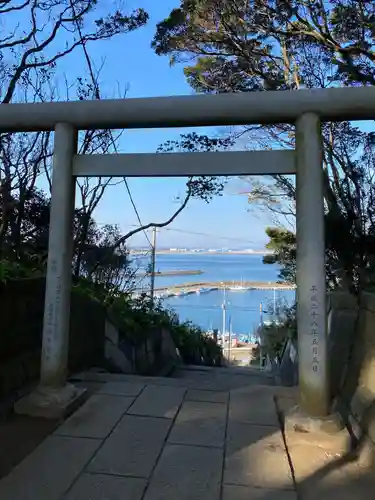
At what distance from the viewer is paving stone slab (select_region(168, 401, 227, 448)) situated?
8.79 feet

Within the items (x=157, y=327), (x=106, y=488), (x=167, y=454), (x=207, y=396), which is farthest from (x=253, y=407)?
(x=157, y=327)

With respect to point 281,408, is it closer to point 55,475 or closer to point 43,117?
point 55,475

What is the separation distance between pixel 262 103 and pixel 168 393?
265 centimetres

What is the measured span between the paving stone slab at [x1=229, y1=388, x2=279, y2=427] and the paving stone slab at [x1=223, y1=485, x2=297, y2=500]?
887 millimetres

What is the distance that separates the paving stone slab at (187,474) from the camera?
205 centimetres

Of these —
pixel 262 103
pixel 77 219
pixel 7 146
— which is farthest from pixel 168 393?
pixel 77 219

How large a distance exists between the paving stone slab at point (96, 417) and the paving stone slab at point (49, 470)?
0.11 meters

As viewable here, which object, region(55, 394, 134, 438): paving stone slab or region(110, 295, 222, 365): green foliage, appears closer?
region(55, 394, 134, 438): paving stone slab

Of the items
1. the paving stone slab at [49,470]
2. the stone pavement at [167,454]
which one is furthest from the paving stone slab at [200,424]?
the paving stone slab at [49,470]

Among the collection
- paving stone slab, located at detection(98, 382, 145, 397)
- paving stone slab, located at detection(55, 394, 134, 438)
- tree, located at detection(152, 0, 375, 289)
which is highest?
tree, located at detection(152, 0, 375, 289)

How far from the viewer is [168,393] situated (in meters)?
3.64

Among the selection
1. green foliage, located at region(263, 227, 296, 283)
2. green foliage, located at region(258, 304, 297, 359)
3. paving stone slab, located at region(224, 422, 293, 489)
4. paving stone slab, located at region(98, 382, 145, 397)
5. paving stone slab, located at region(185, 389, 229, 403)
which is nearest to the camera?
paving stone slab, located at region(224, 422, 293, 489)

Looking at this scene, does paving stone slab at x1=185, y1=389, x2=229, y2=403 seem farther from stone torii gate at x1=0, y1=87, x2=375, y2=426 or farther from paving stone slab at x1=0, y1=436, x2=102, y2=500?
paving stone slab at x1=0, y1=436, x2=102, y2=500

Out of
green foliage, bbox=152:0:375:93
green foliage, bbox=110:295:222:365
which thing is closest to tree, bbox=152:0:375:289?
green foliage, bbox=152:0:375:93
